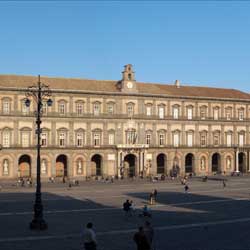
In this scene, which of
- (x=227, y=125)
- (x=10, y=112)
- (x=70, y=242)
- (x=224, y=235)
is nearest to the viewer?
(x=70, y=242)

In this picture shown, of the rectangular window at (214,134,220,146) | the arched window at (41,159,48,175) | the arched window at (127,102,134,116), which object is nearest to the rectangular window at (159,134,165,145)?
the arched window at (127,102,134,116)

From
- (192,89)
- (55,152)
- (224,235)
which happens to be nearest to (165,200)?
(224,235)

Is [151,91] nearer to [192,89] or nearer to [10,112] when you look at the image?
[192,89]

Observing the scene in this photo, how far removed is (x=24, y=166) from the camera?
221ft

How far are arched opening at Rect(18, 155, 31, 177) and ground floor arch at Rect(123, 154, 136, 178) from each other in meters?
14.2

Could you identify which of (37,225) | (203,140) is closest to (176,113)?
(203,140)

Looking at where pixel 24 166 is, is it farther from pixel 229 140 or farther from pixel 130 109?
pixel 229 140

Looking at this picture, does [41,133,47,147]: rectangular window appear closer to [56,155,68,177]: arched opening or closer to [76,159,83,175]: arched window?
[56,155,68,177]: arched opening

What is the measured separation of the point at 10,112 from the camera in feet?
212

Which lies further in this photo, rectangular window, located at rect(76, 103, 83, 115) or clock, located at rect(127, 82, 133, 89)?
clock, located at rect(127, 82, 133, 89)

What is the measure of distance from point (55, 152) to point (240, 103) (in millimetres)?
32126

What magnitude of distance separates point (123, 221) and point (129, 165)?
45195mm

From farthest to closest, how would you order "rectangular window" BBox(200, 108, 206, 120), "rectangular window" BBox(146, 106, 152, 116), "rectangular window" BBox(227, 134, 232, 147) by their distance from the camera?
"rectangular window" BBox(227, 134, 232, 147) → "rectangular window" BBox(200, 108, 206, 120) → "rectangular window" BBox(146, 106, 152, 116)

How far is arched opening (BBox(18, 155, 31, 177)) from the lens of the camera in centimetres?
6706
